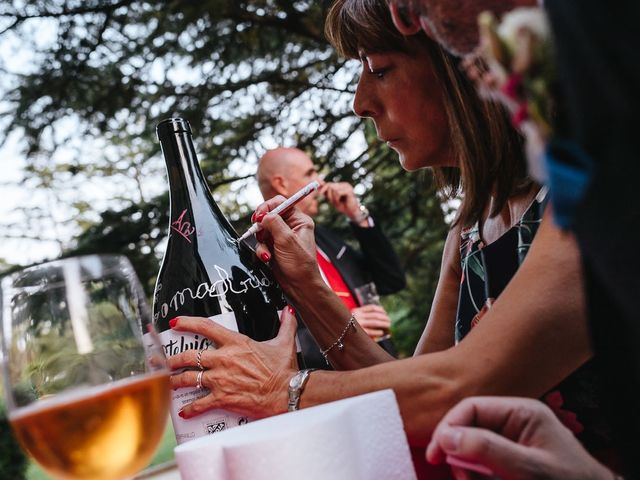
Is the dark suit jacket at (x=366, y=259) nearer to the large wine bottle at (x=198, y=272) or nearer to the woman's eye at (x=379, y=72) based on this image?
the woman's eye at (x=379, y=72)

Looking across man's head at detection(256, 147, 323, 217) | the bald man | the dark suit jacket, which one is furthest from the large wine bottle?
man's head at detection(256, 147, 323, 217)

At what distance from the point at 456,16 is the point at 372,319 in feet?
9.87

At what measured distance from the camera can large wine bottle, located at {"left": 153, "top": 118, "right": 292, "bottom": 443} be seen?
98 centimetres

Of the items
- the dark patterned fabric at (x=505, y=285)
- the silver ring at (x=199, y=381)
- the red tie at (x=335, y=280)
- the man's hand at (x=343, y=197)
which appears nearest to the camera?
the silver ring at (x=199, y=381)

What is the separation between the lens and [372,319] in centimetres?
348

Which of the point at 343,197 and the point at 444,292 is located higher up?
the point at 343,197

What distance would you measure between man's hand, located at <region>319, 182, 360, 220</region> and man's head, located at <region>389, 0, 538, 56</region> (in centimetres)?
408

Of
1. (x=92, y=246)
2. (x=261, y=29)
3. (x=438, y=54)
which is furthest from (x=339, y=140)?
(x=438, y=54)

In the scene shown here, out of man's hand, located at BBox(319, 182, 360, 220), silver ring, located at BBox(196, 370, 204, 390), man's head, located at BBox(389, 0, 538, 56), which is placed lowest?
silver ring, located at BBox(196, 370, 204, 390)

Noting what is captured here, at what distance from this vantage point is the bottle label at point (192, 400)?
0.90m

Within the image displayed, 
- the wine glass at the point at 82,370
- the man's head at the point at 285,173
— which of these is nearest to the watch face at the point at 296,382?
the wine glass at the point at 82,370

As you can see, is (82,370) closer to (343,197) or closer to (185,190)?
(185,190)

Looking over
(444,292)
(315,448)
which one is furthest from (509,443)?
(444,292)

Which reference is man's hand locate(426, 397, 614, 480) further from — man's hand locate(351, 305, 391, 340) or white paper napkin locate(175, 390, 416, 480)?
man's hand locate(351, 305, 391, 340)
